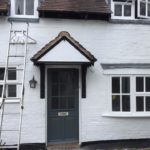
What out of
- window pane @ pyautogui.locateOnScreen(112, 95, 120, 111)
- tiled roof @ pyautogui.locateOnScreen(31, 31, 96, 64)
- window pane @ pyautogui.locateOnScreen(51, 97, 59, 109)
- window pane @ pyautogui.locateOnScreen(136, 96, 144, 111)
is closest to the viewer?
tiled roof @ pyautogui.locateOnScreen(31, 31, 96, 64)

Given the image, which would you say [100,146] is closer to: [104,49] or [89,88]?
[89,88]

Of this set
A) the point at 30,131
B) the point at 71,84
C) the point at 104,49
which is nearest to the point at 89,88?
the point at 71,84

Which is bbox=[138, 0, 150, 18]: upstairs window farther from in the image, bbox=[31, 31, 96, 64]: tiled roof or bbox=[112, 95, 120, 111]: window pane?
bbox=[112, 95, 120, 111]: window pane

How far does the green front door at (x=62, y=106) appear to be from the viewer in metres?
11.9

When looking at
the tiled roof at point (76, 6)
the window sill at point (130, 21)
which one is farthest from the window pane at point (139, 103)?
the tiled roof at point (76, 6)

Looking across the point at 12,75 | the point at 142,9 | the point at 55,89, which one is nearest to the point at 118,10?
the point at 142,9

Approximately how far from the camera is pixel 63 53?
1130cm

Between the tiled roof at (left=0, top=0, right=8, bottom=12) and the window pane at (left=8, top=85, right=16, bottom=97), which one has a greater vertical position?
the tiled roof at (left=0, top=0, right=8, bottom=12)

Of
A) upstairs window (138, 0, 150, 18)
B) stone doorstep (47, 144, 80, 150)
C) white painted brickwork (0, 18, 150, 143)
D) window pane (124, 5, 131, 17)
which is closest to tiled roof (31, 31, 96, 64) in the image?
white painted brickwork (0, 18, 150, 143)

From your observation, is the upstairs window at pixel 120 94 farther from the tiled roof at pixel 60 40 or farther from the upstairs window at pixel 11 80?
the upstairs window at pixel 11 80

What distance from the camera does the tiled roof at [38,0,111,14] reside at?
1163cm

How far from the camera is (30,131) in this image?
38.0 feet

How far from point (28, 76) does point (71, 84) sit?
1.42 meters

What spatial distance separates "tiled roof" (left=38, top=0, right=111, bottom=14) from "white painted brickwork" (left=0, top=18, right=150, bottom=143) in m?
0.40
